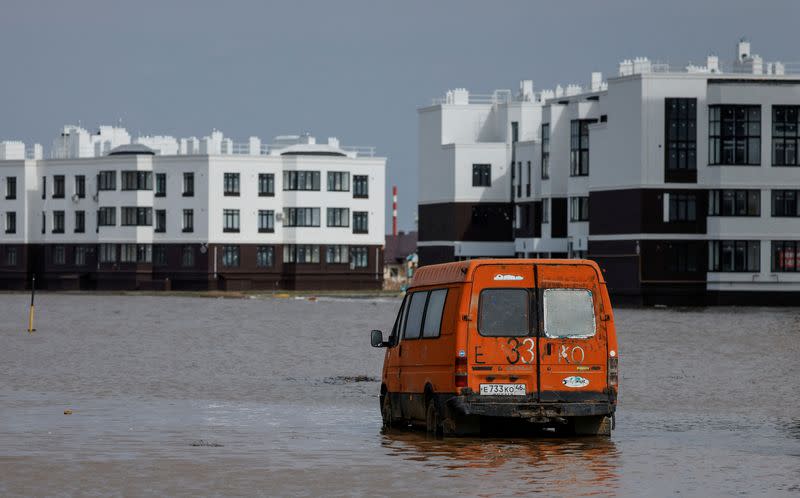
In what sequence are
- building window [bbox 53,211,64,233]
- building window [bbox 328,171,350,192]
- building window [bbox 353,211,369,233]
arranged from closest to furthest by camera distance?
building window [bbox 328,171,350,192]
building window [bbox 353,211,369,233]
building window [bbox 53,211,64,233]

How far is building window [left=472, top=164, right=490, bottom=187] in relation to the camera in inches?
4633

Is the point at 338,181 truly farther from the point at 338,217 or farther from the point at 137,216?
the point at 137,216

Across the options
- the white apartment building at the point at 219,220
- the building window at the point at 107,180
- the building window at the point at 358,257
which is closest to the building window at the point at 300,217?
the white apartment building at the point at 219,220

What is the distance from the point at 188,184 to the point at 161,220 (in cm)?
351

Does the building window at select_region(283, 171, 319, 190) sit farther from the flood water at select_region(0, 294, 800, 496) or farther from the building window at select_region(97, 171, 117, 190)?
the flood water at select_region(0, 294, 800, 496)

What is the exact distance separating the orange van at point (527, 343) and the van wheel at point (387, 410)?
7.86 feet

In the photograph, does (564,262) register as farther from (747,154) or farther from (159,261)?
(159,261)

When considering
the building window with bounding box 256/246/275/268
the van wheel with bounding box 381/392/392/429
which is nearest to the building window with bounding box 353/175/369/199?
the building window with bounding box 256/246/275/268

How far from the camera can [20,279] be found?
133000 mm

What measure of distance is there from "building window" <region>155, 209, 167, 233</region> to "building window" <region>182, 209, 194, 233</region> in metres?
1.79

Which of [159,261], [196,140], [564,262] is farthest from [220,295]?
[564,262]

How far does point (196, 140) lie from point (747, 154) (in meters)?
56.8

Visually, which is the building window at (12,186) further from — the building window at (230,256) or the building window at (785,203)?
the building window at (785,203)

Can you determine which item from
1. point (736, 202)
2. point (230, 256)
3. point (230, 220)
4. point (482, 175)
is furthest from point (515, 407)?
point (230, 220)
